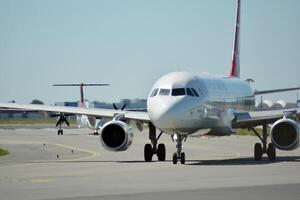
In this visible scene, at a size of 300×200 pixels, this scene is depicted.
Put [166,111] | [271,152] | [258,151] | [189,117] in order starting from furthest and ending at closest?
[258,151]
[271,152]
[189,117]
[166,111]

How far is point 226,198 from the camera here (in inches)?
728

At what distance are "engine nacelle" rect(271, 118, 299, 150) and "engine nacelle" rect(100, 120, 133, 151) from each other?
5.88 meters

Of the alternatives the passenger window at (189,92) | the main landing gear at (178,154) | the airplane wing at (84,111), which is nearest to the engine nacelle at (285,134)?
the passenger window at (189,92)

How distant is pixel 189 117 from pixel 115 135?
429 centimetres

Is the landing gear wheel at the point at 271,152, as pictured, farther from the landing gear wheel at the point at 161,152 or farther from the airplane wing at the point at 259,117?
the landing gear wheel at the point at 161,152

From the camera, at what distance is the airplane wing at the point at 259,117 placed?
1351 inches

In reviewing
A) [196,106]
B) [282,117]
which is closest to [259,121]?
[282,117]

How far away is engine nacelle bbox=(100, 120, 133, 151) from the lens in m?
34.1

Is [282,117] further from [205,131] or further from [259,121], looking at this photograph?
[205,131]

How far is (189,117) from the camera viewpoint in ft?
104

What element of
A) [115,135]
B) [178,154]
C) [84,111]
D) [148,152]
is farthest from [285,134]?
[84,111]

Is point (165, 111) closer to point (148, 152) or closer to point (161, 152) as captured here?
point (148, 152)

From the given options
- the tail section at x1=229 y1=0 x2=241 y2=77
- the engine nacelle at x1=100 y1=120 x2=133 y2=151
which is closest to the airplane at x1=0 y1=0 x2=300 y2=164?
the engine nacelle at x1=100 y1=120 x2=133 y2=151

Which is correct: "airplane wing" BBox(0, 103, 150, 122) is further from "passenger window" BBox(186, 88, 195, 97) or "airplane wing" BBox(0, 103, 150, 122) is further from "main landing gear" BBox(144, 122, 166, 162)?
"passenger window" BBox(186, 88, 195, 97)
